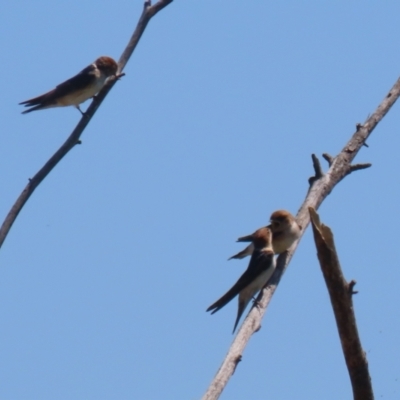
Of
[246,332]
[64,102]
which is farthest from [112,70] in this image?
[246,332]

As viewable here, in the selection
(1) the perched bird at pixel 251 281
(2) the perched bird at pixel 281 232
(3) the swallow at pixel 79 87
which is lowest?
(1) the perched bird at pixel 251 281

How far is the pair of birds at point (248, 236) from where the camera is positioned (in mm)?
7312

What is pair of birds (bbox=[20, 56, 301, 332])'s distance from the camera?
7.31 metres

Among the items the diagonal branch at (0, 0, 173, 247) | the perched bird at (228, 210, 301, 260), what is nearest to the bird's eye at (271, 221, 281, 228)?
the perched bird at (228, 210, 301, 260)

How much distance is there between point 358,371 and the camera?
4055mm

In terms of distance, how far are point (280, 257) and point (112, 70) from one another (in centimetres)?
348

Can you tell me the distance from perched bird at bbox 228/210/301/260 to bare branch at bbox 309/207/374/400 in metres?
3.32

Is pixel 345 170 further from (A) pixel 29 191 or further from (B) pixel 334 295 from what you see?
(B) pixel 334 295

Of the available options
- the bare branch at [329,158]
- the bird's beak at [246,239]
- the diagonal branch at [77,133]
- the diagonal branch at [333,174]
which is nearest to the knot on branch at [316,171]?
the diagonal branch at [333,174]

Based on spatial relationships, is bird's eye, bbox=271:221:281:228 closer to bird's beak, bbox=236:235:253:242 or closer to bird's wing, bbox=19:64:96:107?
bird's beak, bbox=236:235:253:242

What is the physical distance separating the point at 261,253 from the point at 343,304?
390 cm

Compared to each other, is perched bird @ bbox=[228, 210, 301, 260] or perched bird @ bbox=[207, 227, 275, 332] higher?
perched bird @ bbox=[228, 210, 301, 260]

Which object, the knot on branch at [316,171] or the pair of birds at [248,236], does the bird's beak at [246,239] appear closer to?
the pair of birds at [248,236]

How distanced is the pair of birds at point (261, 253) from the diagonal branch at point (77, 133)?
1695mm
